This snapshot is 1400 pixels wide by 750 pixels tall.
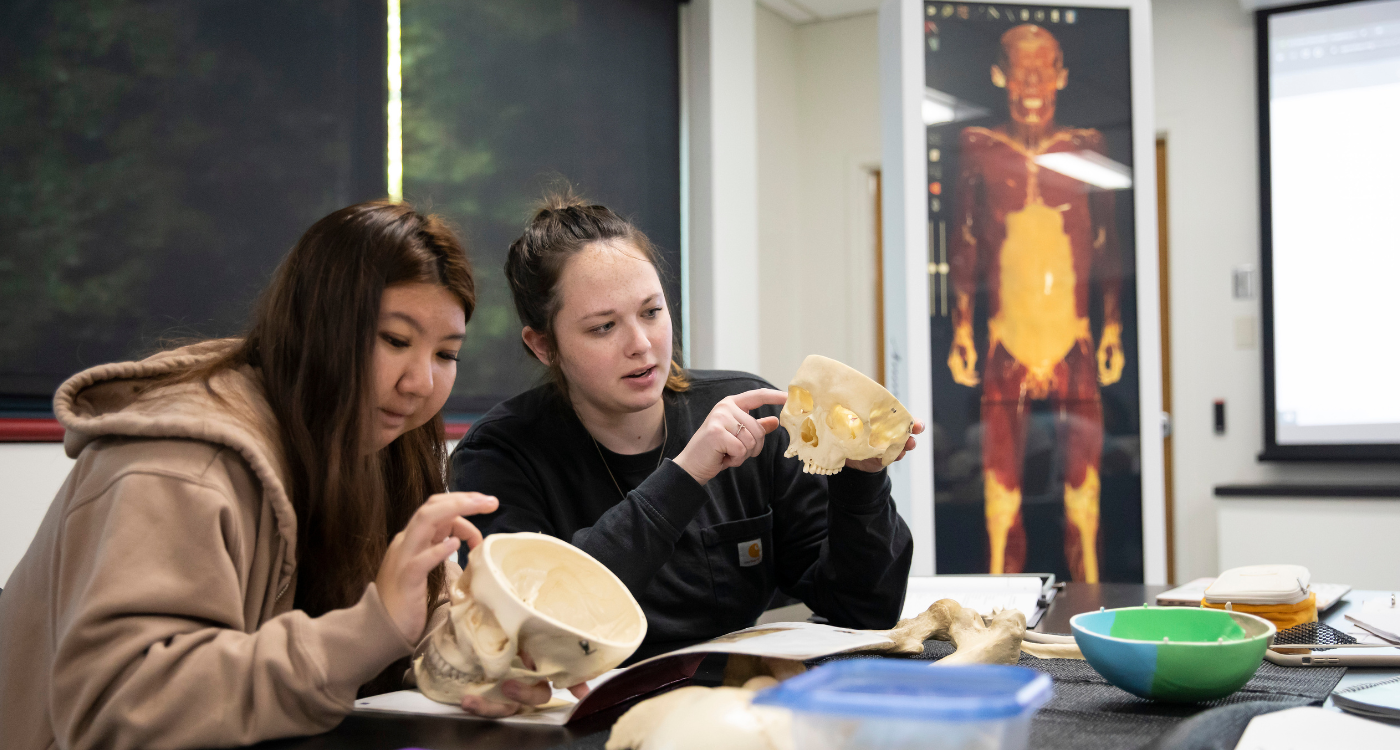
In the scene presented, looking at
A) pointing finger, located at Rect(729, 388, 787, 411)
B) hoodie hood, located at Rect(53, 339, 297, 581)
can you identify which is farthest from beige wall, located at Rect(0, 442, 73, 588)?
pointing finger, located at Rect(729, 388, 787, 411)

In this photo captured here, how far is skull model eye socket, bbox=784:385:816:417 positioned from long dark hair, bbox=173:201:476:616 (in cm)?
43

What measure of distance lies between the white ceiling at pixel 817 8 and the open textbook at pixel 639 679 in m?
4.19

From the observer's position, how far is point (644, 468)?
5.45 feet

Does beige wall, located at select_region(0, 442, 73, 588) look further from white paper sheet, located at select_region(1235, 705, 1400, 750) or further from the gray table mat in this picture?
white paper sheet, located at select_region(1235, 705, 1400, 750)

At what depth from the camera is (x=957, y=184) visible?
3098mm

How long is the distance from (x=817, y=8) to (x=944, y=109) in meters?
2.02

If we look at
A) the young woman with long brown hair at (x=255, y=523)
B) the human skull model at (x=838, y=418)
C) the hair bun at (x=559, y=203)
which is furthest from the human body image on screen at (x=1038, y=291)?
the young woman with long brown hair at (x=255, y=523)

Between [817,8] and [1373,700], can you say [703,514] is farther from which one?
[817,8]

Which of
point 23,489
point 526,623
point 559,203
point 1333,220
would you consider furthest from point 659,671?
point 1333,220

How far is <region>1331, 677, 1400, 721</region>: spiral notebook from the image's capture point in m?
0.84

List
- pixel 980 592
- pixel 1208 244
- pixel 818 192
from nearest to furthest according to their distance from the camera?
pixel 980 592 → pixel 1208 244 → pixel 818 192

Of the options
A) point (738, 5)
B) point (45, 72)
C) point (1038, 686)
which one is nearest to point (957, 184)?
point (738, 5)

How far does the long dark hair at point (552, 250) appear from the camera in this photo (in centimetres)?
161

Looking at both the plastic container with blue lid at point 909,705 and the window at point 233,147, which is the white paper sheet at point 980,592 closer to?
the window at point 233,147
